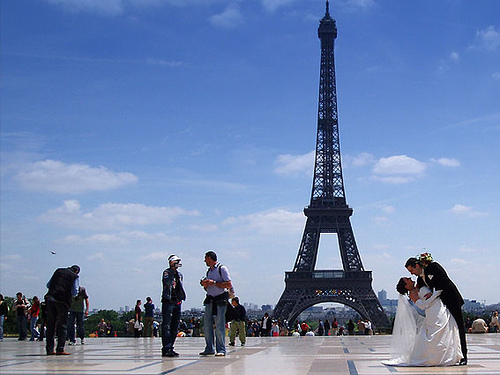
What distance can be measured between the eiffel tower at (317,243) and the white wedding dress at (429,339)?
66902 millimetres

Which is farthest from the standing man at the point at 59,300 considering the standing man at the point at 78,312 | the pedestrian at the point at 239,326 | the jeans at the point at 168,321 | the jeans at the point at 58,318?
the pedestrian at the point at 239,326

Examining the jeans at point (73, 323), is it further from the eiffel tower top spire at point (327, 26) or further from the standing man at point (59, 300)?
the eiffel tower top spire at point (327, 26)

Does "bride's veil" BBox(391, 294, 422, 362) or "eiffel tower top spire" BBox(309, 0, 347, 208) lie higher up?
"eiffel tower top spire" BBox(309, 0, 347, 208)

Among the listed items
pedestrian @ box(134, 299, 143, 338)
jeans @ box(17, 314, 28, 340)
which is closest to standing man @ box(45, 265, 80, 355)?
jeans @ box(17, 314, 28, 340)

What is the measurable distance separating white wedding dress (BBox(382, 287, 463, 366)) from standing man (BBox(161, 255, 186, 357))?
423 centimetres

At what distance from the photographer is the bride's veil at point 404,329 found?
1179 centimetres

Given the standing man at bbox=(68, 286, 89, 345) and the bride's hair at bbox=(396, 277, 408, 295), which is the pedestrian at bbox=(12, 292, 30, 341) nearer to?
the standing man at bbox=(68, 286, 89, 345)

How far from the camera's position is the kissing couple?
1140 centimetres

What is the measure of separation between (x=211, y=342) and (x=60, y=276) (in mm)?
3400

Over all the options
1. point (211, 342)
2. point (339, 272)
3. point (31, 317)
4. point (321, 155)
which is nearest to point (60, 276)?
point (211, 342)

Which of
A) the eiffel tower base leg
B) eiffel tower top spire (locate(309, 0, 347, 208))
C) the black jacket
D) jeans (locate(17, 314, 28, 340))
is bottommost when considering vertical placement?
jeans (locate(17, 314, 28, 340))

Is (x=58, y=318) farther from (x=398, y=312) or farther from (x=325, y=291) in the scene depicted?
(x=325, y=291)

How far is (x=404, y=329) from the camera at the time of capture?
12.2m

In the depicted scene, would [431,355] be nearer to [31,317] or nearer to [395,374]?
[395,374]
